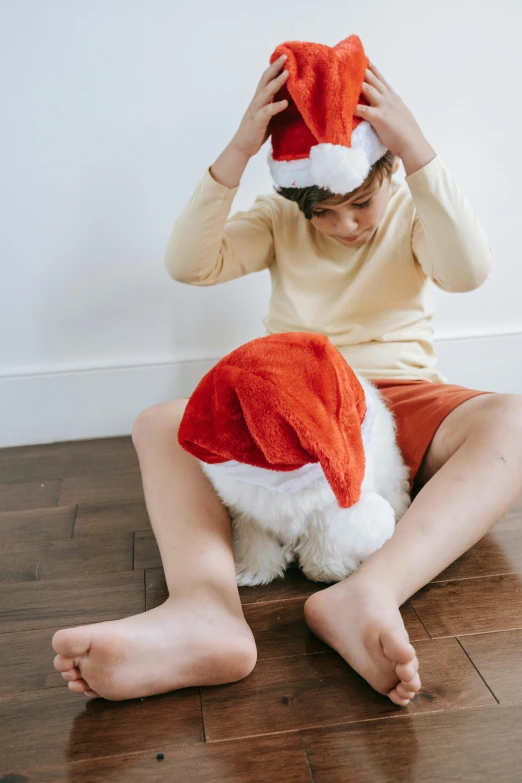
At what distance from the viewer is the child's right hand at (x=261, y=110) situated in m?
0.89

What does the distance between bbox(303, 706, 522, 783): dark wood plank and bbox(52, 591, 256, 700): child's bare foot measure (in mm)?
107

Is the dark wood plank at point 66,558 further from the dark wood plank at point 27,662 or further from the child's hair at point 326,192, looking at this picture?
the child's hair at point 326,192

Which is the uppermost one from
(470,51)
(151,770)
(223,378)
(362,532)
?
(470,51)

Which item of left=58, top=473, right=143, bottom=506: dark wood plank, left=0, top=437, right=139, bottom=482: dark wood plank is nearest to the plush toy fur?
left=58, top=473, right=143, bottom=506: dark wood plank

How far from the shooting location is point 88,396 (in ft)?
4.53

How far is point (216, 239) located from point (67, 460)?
504 mm

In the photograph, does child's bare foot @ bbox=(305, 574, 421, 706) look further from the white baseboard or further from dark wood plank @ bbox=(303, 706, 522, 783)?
the white baseboard

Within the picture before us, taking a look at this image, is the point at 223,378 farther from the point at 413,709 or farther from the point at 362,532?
the point at 413,709

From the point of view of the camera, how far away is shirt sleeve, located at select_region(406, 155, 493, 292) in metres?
0.95

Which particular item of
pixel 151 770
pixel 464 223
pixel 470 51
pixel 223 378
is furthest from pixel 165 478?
pixel 470 51

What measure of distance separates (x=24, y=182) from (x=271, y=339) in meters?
0.71

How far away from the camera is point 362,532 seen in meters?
0.79

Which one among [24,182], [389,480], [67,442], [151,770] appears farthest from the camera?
[67,442]

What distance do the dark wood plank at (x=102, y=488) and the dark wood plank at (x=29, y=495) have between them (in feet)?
0.05
